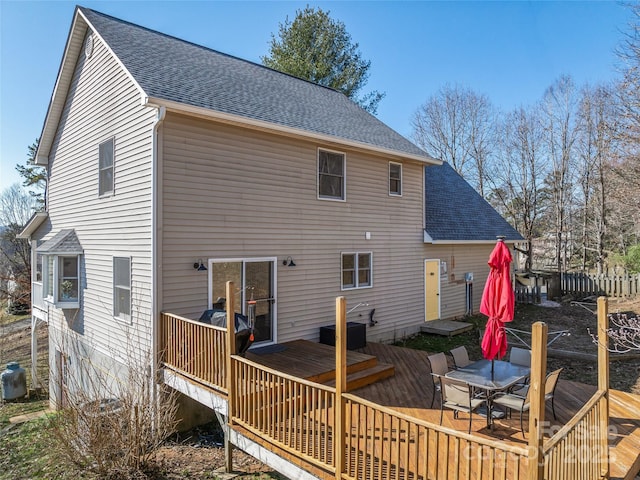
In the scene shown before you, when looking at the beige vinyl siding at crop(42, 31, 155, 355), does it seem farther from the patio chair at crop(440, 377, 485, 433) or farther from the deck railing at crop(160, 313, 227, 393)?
the patio chair at crop(440, 377, 485, 433)

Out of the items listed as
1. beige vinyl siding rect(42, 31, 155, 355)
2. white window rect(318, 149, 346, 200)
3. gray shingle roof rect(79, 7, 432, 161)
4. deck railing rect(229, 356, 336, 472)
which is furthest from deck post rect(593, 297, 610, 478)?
beige vinyl siding rect(42, 31, 155, 355)

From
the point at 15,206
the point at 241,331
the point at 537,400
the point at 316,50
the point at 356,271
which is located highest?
the point at 316,50

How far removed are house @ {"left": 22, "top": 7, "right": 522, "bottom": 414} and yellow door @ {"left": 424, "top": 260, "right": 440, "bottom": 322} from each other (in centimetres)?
7

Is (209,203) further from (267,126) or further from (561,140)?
(561,140)

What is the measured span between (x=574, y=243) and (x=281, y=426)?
28574 millimetres

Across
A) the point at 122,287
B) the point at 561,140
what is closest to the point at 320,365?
the point at 122,287

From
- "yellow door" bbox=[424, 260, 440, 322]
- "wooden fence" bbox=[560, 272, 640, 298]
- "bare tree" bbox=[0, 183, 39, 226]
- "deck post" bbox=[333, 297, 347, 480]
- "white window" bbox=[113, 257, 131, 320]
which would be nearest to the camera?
"deck post" bbox=[333, 297, 347, 480]

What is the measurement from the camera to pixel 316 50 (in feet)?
77.4

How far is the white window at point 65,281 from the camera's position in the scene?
9.98m

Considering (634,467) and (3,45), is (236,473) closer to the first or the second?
(634,467)

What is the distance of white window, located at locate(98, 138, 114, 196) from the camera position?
8.88 metres

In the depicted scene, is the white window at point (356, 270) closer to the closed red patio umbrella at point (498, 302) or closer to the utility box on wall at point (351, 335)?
the utility box on wall at point (351, 335)

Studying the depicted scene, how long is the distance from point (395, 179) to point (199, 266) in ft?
22.2

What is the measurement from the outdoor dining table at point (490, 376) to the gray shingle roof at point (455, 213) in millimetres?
6997
